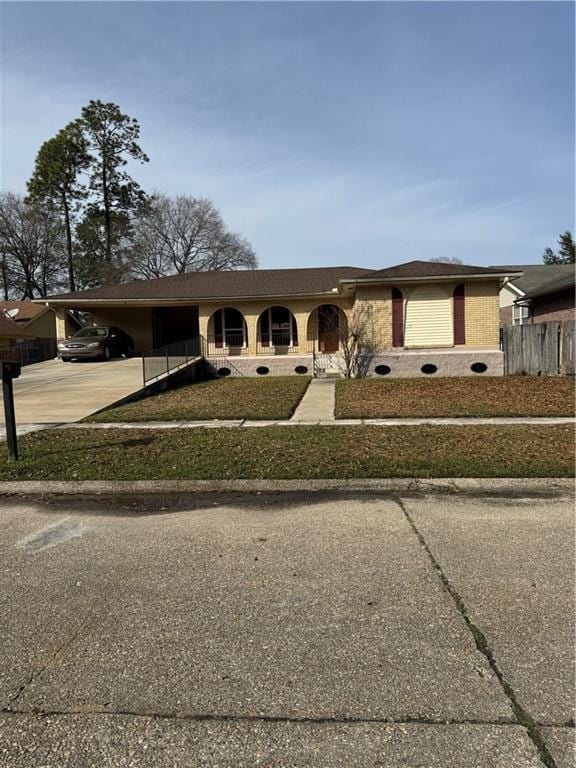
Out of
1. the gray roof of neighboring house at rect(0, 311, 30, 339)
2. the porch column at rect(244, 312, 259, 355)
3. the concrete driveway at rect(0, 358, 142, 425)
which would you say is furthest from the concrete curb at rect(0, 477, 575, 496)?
the porch column at rect(244, 312, 259, 355)

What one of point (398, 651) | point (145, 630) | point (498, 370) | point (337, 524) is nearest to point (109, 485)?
point (337, 524)

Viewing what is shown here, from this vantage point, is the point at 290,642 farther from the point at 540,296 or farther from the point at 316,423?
the point at 540,296

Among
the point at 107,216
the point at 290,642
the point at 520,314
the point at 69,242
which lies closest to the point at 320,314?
the point at 520,314

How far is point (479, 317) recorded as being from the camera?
59.6 feet

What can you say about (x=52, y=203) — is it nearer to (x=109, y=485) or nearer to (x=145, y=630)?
(x=109, y=485)

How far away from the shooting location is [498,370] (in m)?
17.8

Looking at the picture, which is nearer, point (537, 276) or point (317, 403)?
point (317, 403)

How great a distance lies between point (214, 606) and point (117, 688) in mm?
818

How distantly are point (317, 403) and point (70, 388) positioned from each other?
7768 millimetres

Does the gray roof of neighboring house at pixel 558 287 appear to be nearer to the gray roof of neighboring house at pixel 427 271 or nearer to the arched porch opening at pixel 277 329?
the gray roof of neighboring house at pixel 427 271

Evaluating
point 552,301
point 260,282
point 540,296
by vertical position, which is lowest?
point 552,301

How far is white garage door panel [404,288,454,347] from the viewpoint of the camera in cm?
1816

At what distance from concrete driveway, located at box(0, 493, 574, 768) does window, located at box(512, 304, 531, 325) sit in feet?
86.4

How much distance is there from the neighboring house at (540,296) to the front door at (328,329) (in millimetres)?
6810
